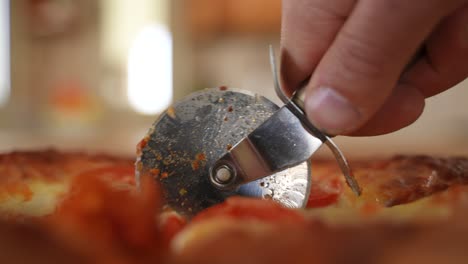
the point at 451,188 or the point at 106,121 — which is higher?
the point at 451,188

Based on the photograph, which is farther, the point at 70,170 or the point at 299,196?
the point at 70,170

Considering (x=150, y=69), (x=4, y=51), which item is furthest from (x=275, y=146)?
(x=150, y=69)

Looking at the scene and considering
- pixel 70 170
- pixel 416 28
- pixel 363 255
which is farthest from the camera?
pixel 70 170

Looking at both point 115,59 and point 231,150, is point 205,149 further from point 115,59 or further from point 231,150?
point 115,59

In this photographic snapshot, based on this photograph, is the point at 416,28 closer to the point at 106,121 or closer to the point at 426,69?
the point at 426,69

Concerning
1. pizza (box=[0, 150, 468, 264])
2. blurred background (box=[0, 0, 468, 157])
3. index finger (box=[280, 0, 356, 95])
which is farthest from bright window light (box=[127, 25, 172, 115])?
pizza (box=[0, 150, 468, 264])

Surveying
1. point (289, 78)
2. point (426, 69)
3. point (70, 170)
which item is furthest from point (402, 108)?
point (70, 170)

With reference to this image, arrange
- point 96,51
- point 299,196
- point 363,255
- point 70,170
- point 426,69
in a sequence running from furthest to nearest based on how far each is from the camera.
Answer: point 96,51 < point 70,170 < point 426,69 < point 299,196 < point 363,255

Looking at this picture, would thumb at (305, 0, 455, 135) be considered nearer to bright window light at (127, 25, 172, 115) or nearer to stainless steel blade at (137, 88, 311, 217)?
stainless steel blade at (137, 88, 311, 217)
